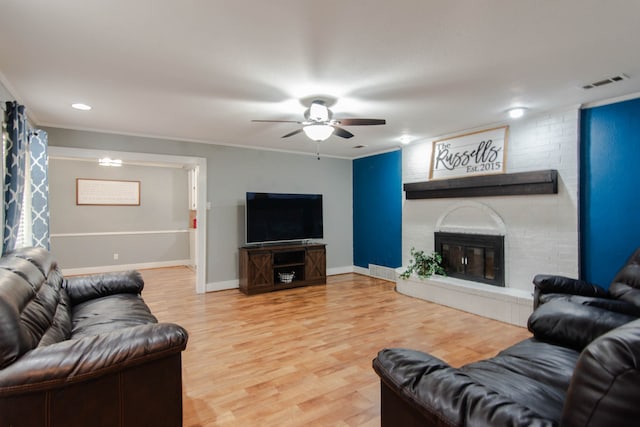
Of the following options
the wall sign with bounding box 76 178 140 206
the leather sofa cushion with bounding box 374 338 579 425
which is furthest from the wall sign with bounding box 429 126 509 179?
the wall sign with bounding box 76 178 140 206

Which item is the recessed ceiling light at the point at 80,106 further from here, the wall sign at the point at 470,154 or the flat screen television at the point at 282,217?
the wall sign at the point at 470,154

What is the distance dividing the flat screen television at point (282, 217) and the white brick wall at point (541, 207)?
8.47 feet

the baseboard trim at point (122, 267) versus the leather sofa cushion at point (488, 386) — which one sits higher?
the leather sofa cushion at point (488, 386)

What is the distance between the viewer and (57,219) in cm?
649

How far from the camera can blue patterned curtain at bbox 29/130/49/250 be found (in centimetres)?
347

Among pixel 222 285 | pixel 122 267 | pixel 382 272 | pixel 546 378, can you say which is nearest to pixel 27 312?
pixel 546 378

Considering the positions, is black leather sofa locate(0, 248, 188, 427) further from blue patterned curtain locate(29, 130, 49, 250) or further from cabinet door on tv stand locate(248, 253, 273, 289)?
cabinet door on tv stand locate(248, 253, 273, 289)

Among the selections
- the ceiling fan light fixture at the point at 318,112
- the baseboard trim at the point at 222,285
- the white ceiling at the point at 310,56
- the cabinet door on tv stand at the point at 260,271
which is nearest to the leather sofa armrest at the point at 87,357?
the white ceiling at the point at 310,56

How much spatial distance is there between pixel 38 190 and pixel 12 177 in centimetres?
96

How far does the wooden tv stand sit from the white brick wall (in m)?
2.54

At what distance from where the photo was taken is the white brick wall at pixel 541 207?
11.5 feet

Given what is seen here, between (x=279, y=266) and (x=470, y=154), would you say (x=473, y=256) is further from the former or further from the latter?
(x=279, y=266)

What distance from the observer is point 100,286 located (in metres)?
2.96

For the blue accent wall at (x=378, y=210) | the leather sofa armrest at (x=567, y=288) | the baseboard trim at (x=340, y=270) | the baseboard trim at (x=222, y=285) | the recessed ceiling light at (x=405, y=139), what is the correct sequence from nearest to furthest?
the leather sofa armrest at (x=567, y=288) < the recessed ceiling light at (x=405, y=139) < the baseboard trim at (x=222, y=285) < the blue accent wall at (x=378, y=210) < the baseboard trim at (x=340, y=270)
